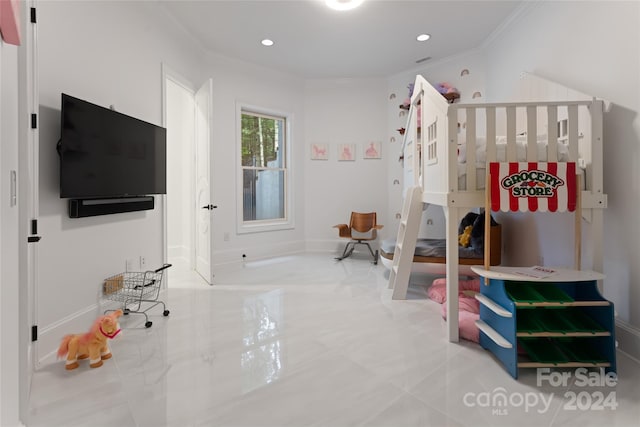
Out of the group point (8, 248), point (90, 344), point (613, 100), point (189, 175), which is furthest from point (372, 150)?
point (8, 248)

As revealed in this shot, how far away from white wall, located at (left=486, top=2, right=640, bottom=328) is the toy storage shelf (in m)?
0.38

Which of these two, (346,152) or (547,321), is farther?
(346,152)

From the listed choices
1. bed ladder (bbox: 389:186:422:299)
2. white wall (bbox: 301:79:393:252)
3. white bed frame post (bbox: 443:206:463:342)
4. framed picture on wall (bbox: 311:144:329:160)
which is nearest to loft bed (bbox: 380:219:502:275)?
bed ladder (bbox: 389:186:422:299)

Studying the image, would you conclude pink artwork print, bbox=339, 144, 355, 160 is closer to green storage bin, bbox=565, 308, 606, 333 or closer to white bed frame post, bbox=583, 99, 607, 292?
white bed frame post, bbox=583, 99, 607, 292

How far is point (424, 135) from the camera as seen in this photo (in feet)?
8.86

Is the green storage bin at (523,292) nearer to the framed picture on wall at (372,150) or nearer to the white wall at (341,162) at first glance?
the white wall at (341,162)

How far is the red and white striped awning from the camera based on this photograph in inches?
76.1

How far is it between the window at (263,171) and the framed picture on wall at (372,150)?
1242mm

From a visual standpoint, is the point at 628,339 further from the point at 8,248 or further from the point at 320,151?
the point at 320,151

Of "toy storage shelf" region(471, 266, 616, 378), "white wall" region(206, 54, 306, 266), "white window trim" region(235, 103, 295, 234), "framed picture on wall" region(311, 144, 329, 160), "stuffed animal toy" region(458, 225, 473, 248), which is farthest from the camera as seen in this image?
"framed picture on wall" region(311, 144, 329, 160)

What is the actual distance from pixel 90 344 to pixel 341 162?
13.6ft

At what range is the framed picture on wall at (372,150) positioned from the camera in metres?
5.20

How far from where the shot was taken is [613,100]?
6.93ft

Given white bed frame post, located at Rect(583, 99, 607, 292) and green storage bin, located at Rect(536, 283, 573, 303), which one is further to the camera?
white bed frame post, located at Rect(583, 99, 607, 292)
